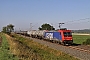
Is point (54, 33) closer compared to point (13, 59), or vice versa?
point (13, 59)

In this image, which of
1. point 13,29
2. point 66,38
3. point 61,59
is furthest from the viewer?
point 13,29

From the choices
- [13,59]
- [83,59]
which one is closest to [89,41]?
[83,59]

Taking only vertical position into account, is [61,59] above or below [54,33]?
below

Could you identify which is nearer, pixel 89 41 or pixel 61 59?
pixel 61 59

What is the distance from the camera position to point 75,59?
1997 centimetres

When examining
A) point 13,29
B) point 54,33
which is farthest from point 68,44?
point 13,29

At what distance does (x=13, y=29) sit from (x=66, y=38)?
14655 centimetres

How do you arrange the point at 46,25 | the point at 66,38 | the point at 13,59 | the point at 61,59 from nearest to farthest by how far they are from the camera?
the point at 13,59 → the point at 61,59 → the point at 66,38 → the point at 46,25

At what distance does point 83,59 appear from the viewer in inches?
792

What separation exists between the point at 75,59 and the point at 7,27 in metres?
165

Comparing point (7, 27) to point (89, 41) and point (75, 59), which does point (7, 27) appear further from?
point (75, 59)

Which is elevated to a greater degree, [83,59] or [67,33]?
[67,33]

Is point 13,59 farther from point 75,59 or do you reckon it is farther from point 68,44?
point 68,44

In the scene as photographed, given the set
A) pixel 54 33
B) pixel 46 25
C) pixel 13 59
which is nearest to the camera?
pixel 13 59
